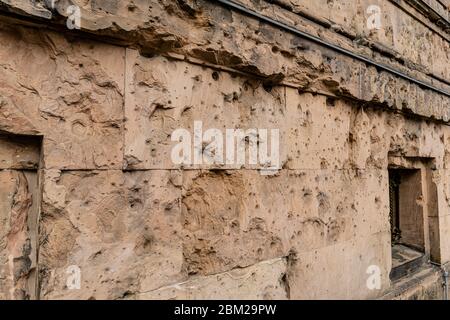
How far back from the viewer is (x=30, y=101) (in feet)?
4.86

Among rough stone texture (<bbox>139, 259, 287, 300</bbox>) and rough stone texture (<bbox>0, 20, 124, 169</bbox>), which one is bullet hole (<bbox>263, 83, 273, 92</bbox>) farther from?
rough stone texture (<bbox>139, 259, 287, 300</bbox>)

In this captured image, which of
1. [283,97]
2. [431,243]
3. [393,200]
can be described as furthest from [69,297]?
[431,243]

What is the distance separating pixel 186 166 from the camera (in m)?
1.92

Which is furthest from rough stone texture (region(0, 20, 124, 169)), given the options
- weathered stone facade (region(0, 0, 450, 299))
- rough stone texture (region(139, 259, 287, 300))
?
rough stone texture (region(139, 259, 287, 300))

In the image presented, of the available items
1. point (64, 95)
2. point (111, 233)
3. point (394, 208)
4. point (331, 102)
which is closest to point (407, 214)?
point (394, 208)

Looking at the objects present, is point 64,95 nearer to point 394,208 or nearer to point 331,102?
point 331,102

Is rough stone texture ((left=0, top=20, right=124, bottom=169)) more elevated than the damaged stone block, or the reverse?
rough stone texture ((left=0, top=20, right=124, bottom=169))

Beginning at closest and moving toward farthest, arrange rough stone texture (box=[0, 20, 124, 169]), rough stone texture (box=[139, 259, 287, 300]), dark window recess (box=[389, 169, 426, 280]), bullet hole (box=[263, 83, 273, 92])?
rough stone texture (box=[0, 20, 124, 169]) → rough stone texture (box=[139, 259, 287, 300]) → bullet hole (box=[263, 83, 273, 92]) → dark window recess (box=[389, 169, 426, 280])

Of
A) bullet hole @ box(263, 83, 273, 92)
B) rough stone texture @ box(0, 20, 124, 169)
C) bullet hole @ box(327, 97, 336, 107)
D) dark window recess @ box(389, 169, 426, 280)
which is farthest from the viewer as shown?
dark window recess @ box(389, 169, 426, 280)

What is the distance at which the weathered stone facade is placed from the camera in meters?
1.51

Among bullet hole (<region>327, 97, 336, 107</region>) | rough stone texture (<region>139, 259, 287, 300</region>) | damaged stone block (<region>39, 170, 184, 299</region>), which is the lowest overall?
rough stone texture (<region>139, 259, 287, 300</region>)

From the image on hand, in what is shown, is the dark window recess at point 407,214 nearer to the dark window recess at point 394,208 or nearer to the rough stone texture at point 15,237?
the dark window recess at point 394,208

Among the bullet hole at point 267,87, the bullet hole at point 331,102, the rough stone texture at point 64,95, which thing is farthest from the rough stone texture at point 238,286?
the bullet hole at point 331,102
